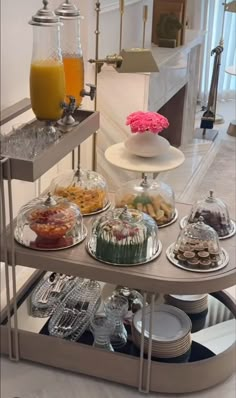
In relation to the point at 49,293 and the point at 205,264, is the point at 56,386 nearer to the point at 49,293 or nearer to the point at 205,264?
the point at 49,293

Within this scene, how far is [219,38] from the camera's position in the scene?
2607 mm

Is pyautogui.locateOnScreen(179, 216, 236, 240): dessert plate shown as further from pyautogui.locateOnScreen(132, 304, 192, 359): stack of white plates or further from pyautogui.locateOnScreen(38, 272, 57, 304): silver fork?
pyautogui.locateOnScreen(38, 272, 57, 304): silver fork

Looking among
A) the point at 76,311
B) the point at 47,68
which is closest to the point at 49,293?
the point at 76,311

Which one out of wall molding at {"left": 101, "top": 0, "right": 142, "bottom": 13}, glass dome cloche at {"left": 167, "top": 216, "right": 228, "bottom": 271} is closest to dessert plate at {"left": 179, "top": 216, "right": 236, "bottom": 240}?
glass dome cloche at {"left": 167, "top": 216, "right": 228, "bottom": 271}

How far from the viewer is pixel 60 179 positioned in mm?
1817

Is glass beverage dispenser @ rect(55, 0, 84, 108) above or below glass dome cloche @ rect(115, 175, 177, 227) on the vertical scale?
above

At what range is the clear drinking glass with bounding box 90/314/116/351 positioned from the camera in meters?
1.64

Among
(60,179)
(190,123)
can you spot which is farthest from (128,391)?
(190,123)

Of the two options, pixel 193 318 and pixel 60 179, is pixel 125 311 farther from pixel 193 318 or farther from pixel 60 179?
pixel 60 179

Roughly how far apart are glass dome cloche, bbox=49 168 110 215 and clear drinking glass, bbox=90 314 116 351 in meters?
0.33

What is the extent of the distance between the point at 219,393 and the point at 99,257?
1.68 ft

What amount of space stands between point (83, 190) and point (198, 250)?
1.49ft

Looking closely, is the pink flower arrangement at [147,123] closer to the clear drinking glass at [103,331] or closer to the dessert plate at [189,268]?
the dessert plate at [189,268]

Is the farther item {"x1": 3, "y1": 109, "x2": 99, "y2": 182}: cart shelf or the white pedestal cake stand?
the white pedestal cake stand
